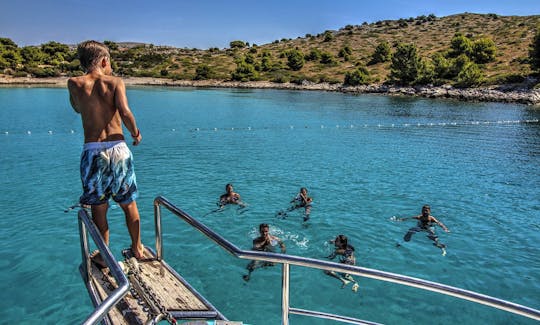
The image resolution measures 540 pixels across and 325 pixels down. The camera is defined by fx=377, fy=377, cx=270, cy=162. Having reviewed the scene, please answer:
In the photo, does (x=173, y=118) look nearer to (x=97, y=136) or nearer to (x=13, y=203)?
(x=13, y=203)

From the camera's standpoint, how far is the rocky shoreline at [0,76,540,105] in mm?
57516

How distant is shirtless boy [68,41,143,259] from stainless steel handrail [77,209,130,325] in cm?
52

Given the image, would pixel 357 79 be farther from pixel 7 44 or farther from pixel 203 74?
pixel 7 44

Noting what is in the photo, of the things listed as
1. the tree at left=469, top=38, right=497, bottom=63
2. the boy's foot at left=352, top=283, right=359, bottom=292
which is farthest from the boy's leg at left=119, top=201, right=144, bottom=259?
the tree at left=469, top=38, right=497, bottom=63

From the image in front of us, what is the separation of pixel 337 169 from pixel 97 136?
14.9m

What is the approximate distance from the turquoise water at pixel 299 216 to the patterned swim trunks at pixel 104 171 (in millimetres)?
3893

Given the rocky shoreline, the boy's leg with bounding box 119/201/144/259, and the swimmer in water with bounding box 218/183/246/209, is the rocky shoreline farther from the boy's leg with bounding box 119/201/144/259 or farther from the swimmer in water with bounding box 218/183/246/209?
the boy's leg with bounding box 119/201/144/259

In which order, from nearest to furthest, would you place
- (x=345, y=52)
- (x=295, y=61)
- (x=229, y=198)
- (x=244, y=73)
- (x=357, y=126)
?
1. (x=229, y=198)
2. (x=357, y=126)
3. (x=244, y=73)
4. (x=295, y=61)
5. (x=345, y=52)

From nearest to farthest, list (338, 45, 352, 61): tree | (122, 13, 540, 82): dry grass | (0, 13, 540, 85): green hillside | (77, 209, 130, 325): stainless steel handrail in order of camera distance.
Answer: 1. (77, 209, 130, 325): stainless steel handrail
2. (0, 13, 540, 85): green hillside
3. (122, 13, 540, 82): dry grass
4. (338, 45, 352, 61): tree

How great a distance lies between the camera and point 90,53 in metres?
4.20

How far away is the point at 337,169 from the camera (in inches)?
716

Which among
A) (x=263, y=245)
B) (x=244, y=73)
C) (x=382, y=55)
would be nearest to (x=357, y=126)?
(x=263, y=245)

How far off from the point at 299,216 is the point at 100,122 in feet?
28.1

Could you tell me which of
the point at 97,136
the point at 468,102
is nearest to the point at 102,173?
the point at 97,136
